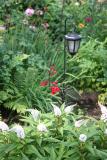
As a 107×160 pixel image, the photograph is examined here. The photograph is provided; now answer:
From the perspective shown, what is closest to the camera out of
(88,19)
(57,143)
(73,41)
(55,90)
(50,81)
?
(57,143)

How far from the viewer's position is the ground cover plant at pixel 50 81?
3.67 meters

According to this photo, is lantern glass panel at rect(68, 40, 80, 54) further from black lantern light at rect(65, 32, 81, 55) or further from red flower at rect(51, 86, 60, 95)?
red flower at rect(51, 86, 60, 95)

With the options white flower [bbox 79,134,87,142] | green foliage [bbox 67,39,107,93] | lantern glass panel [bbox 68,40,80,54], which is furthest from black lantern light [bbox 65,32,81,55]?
white flower [bbox 79,134,87,142]

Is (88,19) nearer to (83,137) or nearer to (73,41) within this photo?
(73,41)

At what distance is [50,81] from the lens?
695 cm

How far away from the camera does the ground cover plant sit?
3.67 metres

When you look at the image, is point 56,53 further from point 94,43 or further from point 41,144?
point 41,144

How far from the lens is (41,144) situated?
372cm

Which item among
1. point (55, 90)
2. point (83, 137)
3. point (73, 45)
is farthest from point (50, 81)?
point (83, 137)

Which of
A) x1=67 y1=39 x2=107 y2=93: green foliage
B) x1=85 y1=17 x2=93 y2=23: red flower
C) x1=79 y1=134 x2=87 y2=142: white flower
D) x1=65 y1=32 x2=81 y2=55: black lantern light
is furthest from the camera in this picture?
x1=85 y1=17 x2=93 y2=23: red flower

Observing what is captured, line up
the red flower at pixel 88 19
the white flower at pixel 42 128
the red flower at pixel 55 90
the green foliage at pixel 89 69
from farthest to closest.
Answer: the red flower at pixel 88 19 → the green foliage at pixel 89 69 → the red flower at pixel 55 90 → the white flower at pixel 42 128

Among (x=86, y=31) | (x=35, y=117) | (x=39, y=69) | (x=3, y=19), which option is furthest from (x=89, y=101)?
(x=35, y=117)

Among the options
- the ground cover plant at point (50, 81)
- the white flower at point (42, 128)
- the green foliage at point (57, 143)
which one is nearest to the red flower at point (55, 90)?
the ground cover plant at point (50, 81)

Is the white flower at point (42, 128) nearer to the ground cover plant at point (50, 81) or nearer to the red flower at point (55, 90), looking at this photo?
the ground cover plant at point (50, 81)
